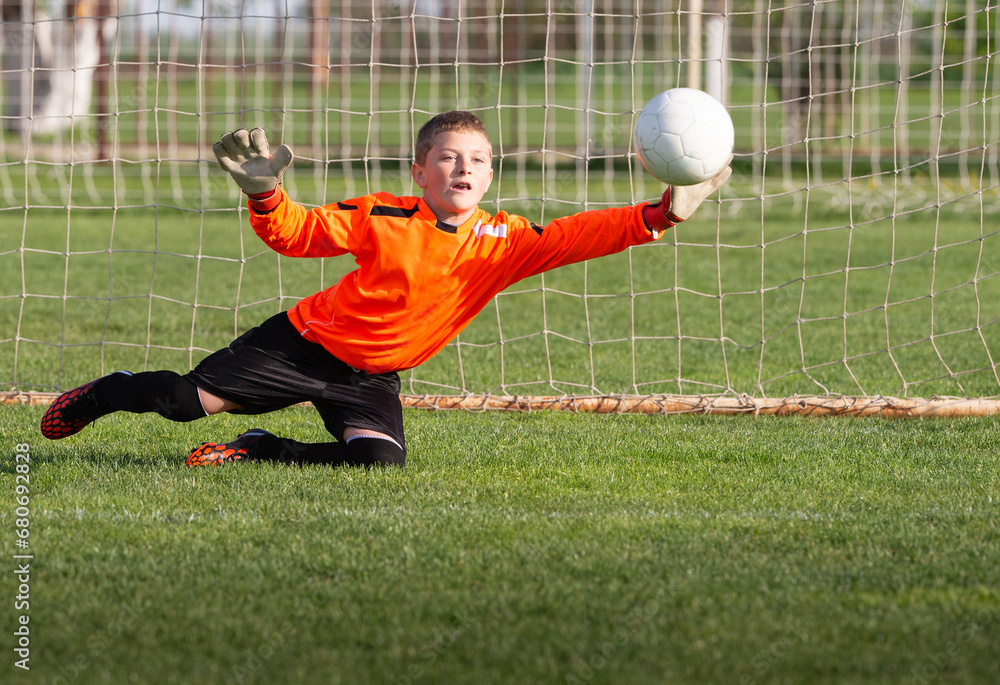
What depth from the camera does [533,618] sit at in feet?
9.00

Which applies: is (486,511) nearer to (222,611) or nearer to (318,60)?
(222,611)

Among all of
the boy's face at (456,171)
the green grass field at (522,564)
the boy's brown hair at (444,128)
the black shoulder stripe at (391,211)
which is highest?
the boy's brown hair at (444,128)

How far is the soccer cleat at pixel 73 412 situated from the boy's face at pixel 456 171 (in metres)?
1.43

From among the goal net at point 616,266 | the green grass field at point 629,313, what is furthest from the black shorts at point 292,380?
the green grass field at point 629,313

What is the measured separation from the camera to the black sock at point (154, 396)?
13.1ft

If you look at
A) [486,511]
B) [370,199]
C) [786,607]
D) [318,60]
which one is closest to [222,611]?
[486,511]

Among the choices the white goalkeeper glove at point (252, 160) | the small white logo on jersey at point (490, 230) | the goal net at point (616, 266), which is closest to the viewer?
the white goalkeeper glove at point (252, 160)

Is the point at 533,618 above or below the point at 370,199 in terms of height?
below

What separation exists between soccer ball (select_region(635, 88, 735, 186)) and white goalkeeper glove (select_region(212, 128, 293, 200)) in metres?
1.29

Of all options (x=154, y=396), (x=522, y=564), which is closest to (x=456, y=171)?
(x=154, y=396)

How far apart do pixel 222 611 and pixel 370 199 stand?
176 centimetres

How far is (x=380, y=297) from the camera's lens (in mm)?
3998

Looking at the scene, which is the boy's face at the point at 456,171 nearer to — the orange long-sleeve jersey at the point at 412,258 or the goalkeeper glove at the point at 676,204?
Answer: the orange long-sleeve jersey at the point at 412,258

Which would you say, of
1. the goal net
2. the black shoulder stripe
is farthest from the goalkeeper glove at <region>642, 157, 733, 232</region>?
the goal net
